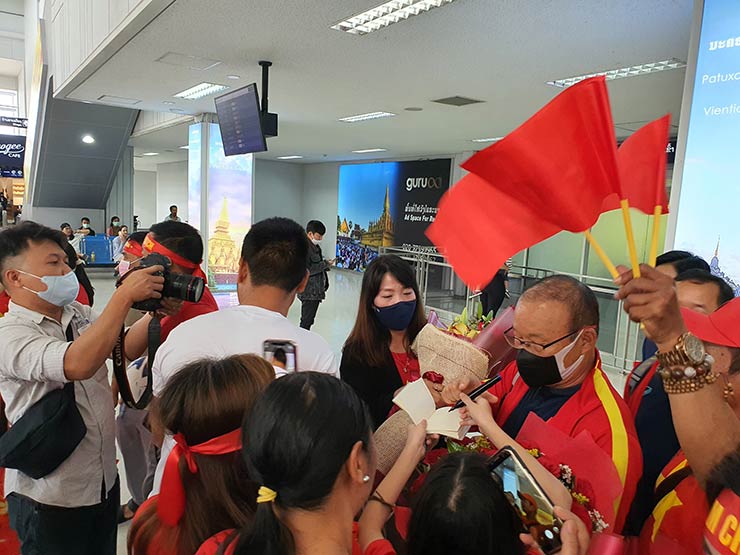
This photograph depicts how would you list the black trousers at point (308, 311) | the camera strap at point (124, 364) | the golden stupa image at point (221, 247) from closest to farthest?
1. the camera strap at point (124, 364)
2. the black trousers at point (308, 311)
3. the golden stupa image at point (221, 247)

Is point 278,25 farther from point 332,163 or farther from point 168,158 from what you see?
point 168,158

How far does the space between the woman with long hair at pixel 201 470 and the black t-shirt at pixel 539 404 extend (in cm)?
65

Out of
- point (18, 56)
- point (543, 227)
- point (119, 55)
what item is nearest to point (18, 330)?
point (543, 227)

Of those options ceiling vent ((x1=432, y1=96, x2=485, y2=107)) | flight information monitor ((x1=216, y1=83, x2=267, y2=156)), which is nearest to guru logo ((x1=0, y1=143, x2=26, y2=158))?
flight information monitor ((x1=216, y1=83, x2=267, y2=156))

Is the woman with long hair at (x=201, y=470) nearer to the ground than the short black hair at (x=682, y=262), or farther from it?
nearer to the ground

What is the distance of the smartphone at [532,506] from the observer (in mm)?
840

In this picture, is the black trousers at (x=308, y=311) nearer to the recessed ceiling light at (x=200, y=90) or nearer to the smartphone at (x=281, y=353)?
the recessed ceiling light at (x=200, y=90)

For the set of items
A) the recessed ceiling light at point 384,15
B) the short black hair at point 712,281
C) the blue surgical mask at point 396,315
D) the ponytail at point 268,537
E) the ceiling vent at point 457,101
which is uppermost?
the recessed ceiling light at point 384,15

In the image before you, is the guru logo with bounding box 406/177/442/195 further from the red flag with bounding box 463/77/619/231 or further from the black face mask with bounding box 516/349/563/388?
the red flag with bounding box 463/77/619/231

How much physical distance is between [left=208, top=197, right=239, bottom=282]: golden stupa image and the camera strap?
18.9 feet

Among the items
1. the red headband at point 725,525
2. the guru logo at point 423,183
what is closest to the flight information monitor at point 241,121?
the red headband at point 725,525

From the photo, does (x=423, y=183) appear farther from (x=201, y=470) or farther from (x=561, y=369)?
(x=201, y=470)

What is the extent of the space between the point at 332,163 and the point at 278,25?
1081 cm

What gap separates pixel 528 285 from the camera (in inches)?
295
